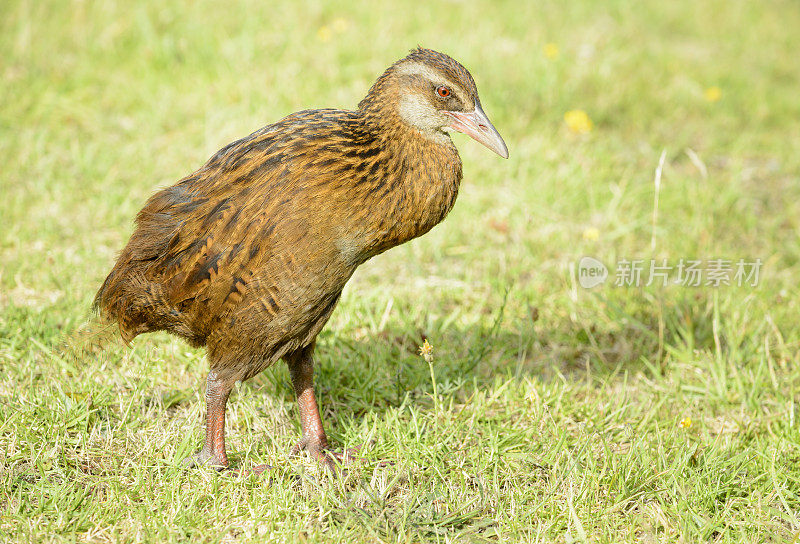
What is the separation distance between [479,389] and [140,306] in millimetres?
1573

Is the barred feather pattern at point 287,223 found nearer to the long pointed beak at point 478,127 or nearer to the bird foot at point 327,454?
the long pointed beak at point 478,127

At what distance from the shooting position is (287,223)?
2.85 metres

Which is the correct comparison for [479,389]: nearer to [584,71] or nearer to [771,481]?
[771,481]

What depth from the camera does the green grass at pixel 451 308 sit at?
306cm

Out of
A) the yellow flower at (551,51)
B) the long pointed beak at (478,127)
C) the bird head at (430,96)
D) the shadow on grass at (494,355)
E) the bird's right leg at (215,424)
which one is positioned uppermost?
the bird head at (430,96)

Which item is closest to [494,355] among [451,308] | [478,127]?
[451,308]

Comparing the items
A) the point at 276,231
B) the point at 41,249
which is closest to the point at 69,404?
the point at 276,231

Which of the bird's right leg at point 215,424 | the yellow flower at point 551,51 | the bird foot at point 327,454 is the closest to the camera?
the bird's right leg at point 215,424

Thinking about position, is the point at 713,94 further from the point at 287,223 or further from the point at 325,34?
the point at 287,223

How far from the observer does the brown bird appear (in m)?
2.86

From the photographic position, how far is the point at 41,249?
4.53m

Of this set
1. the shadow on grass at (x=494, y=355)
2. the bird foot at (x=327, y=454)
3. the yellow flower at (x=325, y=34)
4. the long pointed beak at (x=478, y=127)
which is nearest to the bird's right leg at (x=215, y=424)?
the bird foot at (x=327, y=454)

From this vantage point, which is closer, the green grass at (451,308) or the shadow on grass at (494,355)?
the green grass at (451,308)

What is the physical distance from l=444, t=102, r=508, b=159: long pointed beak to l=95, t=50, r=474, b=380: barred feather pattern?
0.35 feet
